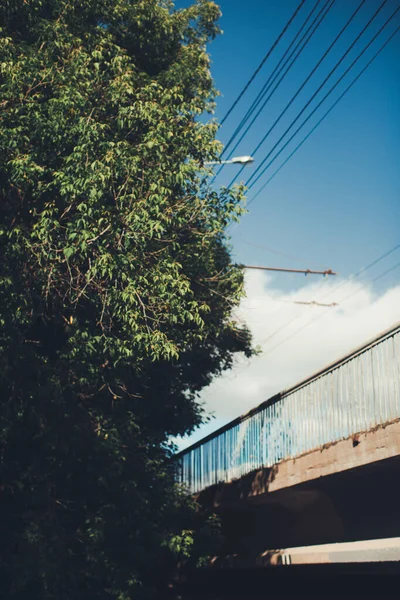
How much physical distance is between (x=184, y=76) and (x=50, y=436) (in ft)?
26.5

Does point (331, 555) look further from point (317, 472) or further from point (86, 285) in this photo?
point (86, 285)

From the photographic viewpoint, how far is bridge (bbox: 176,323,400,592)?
340 inches

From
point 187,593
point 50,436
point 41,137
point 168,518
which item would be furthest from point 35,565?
point 187,593

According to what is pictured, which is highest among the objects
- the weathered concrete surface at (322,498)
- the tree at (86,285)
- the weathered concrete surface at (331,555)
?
the tree at (86,285)

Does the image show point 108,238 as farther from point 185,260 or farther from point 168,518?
point 168,518

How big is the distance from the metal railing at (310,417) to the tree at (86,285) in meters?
1.77

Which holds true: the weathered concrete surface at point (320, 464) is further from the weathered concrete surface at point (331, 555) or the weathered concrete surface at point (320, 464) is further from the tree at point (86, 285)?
the tree at point (86, 285)

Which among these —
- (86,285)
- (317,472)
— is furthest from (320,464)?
(86,285)

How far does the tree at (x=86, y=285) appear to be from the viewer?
11.3 m

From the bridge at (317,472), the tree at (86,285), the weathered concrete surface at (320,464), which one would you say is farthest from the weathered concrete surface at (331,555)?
the tree at (86,285)

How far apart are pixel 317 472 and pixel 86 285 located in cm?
462

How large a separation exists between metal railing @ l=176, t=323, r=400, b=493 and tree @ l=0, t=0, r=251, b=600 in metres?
1.77

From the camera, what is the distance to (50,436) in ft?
37.6

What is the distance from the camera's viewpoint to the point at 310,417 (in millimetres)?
10828
